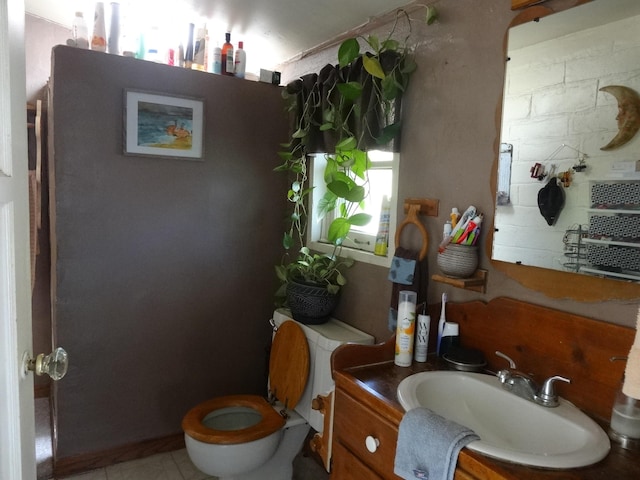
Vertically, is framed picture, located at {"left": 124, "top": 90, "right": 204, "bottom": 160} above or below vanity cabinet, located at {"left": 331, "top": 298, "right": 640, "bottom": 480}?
above

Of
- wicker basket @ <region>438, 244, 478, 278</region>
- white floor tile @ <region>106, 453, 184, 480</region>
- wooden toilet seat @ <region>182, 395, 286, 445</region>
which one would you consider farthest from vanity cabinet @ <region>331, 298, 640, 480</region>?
white floor tile @ <region>106, 453, 184, 480</region>

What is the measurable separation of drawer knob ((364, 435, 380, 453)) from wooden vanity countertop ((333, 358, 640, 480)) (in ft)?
0.24

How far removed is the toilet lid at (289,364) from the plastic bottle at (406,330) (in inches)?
24.3

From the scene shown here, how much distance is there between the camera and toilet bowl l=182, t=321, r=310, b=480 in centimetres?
172

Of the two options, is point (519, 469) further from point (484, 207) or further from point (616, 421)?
point (484, 207)

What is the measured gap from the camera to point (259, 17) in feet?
7.11

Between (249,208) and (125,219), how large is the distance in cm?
62

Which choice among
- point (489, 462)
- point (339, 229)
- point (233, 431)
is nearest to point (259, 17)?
point (339, 229)

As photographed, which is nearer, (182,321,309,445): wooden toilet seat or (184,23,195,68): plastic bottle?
(182,321,309,445): wooden toilet seat

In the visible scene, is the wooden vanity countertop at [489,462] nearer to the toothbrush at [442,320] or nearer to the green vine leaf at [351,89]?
the toothbrush at [442,320]

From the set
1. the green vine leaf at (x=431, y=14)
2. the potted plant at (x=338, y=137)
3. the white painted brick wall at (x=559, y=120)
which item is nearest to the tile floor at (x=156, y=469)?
the potted plant at (x=338, y=137)

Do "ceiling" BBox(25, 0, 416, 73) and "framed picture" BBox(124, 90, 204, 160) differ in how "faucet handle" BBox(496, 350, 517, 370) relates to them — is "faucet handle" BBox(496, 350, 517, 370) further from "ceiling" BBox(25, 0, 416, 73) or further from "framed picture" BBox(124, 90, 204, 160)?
"framed picture" BBox(124, 90, 204, 160)

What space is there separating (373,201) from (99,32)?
1479mm

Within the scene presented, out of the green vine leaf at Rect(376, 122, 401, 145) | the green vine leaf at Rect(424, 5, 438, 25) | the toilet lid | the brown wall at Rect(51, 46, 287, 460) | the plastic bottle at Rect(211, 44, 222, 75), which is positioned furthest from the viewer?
the plastic bottle at Rect(211, 44, 222, 75)
